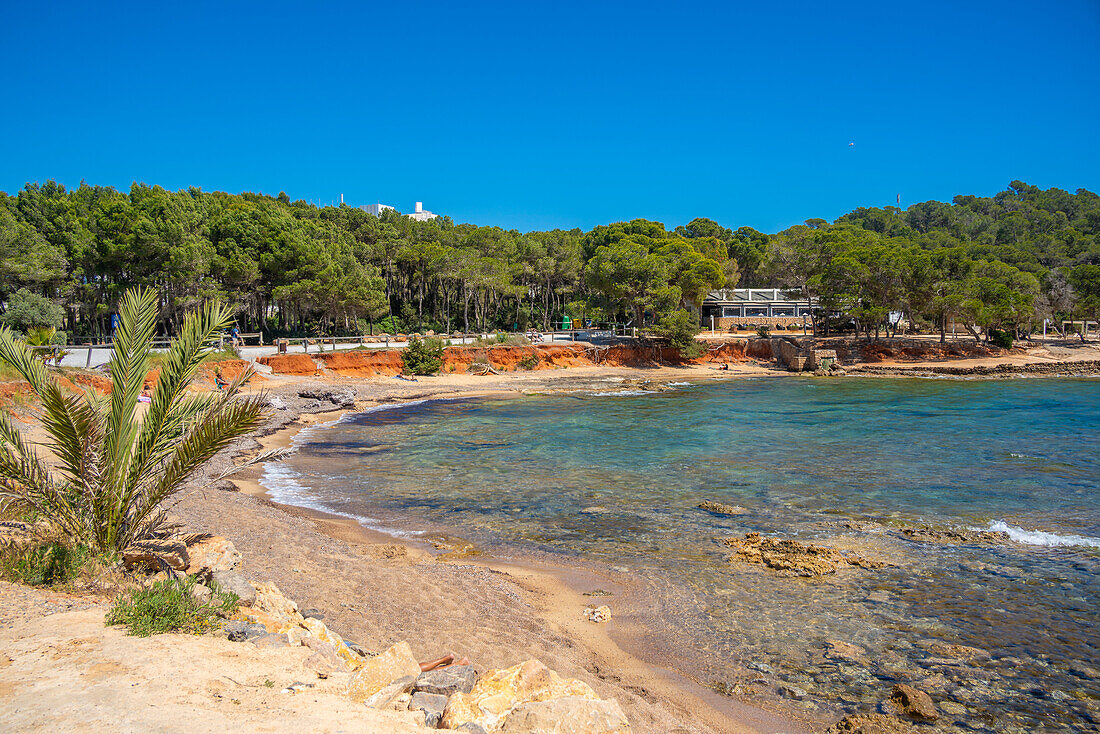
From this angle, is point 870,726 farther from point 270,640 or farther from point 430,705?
point 270,640

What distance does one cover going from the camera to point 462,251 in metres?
49.2

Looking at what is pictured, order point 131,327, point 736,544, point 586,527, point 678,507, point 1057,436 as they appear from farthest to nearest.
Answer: point 1057,436, point 678,507, point 586,527, point 736,544, point 131,327

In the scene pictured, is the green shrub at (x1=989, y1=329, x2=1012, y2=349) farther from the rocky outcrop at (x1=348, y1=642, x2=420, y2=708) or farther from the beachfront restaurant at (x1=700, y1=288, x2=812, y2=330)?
the rocky outcrop at (x1=348, y1=642, x2=420, y2=708)

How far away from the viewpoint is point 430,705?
461 centimetres

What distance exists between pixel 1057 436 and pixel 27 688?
1062 inches

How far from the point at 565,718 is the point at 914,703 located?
3.87 metres

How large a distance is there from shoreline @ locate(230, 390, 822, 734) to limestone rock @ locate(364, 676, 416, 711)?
8.76 ft

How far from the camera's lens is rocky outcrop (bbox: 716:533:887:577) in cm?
959

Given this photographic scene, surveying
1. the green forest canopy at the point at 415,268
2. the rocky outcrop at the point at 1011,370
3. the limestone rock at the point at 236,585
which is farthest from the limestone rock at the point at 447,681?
the rocky outcrop at the point at 1011,370

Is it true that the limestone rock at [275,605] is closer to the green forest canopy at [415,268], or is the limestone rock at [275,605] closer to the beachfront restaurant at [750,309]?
the green forest canopy at [415,268]

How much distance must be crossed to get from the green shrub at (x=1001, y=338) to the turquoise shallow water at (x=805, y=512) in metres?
19.8

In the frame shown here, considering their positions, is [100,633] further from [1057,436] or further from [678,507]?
[1057,436]

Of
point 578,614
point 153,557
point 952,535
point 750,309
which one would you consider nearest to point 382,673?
point 153,557

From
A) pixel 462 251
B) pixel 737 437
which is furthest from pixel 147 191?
pixel 737 437
